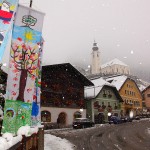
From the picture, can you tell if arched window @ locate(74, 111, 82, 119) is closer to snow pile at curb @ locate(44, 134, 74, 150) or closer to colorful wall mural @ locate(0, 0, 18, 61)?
snow pile at curb @ locate(44, 134, 74, 150)

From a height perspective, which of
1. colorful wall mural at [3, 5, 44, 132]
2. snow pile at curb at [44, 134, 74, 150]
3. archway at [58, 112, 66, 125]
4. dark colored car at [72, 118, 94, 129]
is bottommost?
snow pile at curb at [44, 134, 74, 150]

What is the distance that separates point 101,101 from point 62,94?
11.9m

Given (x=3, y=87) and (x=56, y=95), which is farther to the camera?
(x=56, y=95)

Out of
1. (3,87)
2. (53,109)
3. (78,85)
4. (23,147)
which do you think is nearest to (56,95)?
(53,109)

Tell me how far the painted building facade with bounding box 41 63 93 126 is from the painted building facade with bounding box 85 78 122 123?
10.1 ft

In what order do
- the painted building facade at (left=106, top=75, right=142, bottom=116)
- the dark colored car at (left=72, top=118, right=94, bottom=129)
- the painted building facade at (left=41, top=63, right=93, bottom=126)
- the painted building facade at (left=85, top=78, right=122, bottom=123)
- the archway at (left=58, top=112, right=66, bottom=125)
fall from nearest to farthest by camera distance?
the dark colored car at (left=72, top=118, right=94, bottom=129)
the painted building facade at (left=41, top=63, right=93, bottom=126)
the archway at (left=58, top=112, right=66, bottom=125)
the painted building facade at (left=85, top=78, right=122, bottom=123)
the painted building facade at (left=106, top=75, right=142, bottom=116)

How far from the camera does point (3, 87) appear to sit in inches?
436

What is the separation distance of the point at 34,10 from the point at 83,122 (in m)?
24.7

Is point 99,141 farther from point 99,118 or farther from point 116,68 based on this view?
→ point 116,68

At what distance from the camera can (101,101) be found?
159ft

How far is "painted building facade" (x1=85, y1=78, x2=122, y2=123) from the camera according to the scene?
46.1 m

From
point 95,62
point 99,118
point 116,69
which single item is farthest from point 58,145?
point 95,62

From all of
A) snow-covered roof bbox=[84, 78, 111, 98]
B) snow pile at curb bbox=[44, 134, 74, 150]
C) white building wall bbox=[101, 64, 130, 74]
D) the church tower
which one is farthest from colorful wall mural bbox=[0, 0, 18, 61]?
the church tower

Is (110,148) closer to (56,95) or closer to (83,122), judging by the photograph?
(83,122)
